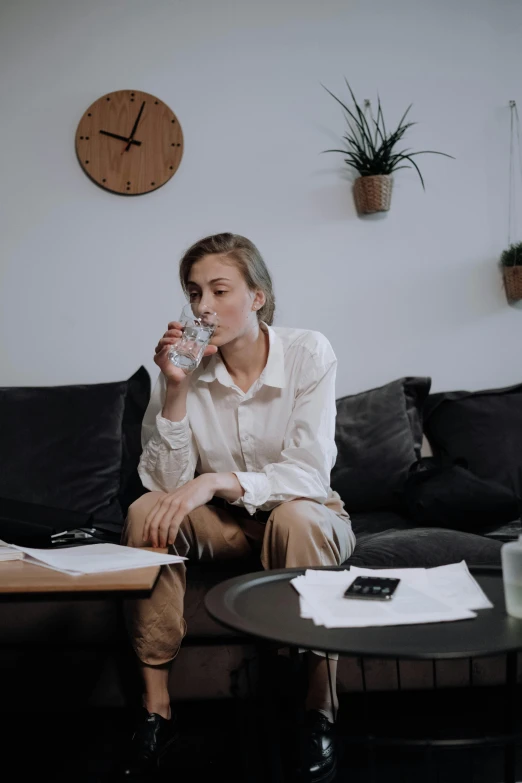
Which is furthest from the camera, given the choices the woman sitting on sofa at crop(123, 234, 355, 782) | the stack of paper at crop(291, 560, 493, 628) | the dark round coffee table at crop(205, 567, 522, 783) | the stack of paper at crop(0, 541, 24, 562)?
the woman sitting on sofa at crop(123, 234, 355, 782)

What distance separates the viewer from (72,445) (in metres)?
2.29

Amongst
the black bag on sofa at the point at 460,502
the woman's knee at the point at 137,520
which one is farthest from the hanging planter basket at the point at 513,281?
the woman's knee at the point at 137,520

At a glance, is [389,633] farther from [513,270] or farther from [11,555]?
[513,270]

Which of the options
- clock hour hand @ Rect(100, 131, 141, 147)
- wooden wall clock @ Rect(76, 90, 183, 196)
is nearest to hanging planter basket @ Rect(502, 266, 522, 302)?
wooden wall clock @ Rect(76, 90, 183, 196)

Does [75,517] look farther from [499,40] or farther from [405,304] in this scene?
[499,40]

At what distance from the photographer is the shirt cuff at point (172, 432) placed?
1.76 m

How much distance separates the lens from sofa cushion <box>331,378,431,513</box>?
233 cm

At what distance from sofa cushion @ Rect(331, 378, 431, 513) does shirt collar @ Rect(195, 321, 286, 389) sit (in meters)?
0.59

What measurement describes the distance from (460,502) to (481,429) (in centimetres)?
44

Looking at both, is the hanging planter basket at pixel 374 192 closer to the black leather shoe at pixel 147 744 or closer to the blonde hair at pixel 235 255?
the blonde hair at pixel 235 255

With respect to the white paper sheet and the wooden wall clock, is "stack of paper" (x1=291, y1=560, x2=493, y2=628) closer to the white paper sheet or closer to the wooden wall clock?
the white paper sheet

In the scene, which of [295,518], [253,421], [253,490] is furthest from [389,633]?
[253,421]

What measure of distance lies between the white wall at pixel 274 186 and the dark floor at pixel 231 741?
3.83 feet

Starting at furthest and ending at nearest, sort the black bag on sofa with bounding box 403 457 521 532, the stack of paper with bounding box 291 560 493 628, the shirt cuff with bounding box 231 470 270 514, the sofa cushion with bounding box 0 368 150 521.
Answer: the sofa cushion with bounding box 0 368 150 521 < the black bag on sofa with bounding box 403 457 521 532 < the shirt cuff with bounding box 231 470 270 514 < the stack of paper with bounding box 291 560 493 628
